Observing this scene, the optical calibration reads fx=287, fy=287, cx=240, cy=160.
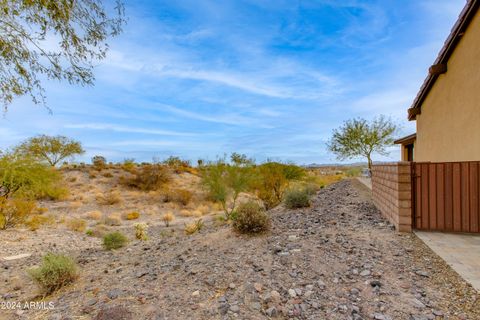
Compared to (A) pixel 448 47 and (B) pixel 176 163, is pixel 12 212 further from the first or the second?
(B) pixel 176 163

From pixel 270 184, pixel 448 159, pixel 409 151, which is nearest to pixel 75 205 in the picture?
pixel 270 184

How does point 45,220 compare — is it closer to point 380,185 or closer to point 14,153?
point 14,153

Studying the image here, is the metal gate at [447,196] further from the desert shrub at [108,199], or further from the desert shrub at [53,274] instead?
the desert shrub at [108,199]

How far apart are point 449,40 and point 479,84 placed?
6.69 feet

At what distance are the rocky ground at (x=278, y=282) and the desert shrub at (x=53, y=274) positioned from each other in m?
0.21

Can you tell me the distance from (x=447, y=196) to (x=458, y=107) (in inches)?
144

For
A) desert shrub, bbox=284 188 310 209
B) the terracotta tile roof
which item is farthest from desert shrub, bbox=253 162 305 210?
the terracotta tile roof

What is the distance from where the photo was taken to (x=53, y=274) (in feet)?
17.7

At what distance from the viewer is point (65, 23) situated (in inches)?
231

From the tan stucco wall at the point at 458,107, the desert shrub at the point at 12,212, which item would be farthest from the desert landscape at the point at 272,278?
the desert shrub at the point at 12,212

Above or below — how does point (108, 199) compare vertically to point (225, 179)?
below

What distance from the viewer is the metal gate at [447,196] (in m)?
6.05

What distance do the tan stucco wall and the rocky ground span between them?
3679 millimetres

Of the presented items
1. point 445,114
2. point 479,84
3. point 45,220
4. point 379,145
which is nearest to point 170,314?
point 479,84
